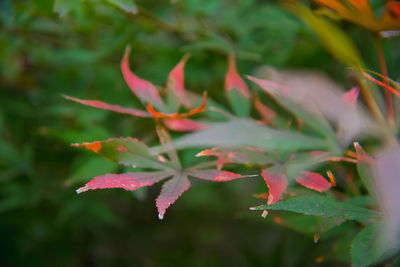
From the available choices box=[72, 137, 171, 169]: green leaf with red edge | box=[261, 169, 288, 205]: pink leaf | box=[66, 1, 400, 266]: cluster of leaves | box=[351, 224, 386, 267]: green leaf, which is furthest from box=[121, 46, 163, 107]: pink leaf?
box=[351, 224, 386, 267]: green leaf

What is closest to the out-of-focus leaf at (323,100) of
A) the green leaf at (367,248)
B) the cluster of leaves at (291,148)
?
the cluster of leaves at (291,148)

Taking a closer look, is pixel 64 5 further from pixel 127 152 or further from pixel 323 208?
pixel 323 208

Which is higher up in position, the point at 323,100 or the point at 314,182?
the point at 323,100

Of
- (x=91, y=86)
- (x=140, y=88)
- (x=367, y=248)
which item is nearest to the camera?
(x=367, y=248)

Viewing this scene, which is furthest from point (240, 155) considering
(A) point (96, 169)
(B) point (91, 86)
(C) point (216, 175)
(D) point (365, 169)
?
(B) point (91, 86)

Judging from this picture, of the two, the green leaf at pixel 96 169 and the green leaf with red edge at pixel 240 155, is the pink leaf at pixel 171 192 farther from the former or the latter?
the green leaf at pixel 96 169

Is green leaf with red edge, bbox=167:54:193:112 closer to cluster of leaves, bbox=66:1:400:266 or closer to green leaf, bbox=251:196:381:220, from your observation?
cluster of leaves, bbox=66:1:400:266

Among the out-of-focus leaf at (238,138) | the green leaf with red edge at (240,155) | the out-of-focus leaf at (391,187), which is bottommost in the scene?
the green leaf with red edge at (240,155)
